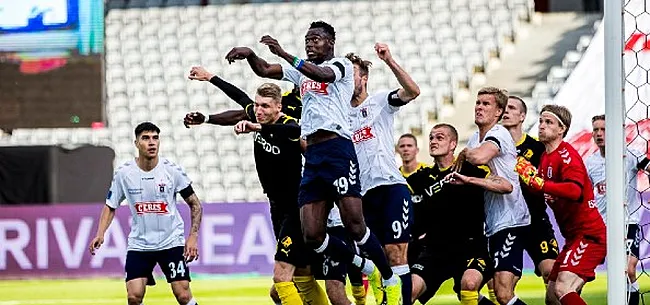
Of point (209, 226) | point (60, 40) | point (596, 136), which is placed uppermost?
point (60, 40)

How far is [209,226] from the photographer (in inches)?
614

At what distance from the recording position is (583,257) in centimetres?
760

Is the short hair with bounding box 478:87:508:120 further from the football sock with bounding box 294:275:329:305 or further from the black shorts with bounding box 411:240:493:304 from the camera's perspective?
the football sock with bounding box 294:275:329:305

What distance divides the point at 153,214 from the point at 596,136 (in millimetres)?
3386

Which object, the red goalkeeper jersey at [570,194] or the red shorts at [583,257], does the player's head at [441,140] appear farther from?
the red shorts at [583,257]

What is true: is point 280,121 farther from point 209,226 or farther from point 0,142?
point 0,142

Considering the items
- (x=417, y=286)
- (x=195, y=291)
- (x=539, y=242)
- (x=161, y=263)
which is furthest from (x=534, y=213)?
(x=195, y=291)

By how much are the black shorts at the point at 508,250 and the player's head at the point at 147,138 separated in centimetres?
268

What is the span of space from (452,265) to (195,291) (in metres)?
5.65

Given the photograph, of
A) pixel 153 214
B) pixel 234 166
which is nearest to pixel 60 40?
pixel 234 166

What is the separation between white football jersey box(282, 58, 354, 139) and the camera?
793 centimetres

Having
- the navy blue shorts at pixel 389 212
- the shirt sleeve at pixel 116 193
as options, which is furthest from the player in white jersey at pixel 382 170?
the shirt sleeve at pixel 116 193

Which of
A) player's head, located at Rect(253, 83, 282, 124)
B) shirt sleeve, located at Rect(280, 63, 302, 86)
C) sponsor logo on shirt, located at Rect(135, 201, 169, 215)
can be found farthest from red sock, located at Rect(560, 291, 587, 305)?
sponsor logo on shirt, located at Rect(135, 201, 169, 215)

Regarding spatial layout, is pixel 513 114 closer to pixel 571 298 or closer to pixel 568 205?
pixel 568 205
